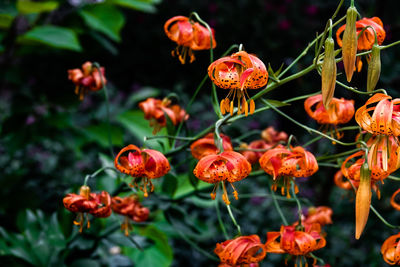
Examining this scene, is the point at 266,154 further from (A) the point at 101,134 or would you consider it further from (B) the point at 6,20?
(B) the point at 6,20

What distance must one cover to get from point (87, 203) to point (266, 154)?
297 mm

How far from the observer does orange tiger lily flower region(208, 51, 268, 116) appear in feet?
1.90

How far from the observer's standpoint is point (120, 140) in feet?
5.44

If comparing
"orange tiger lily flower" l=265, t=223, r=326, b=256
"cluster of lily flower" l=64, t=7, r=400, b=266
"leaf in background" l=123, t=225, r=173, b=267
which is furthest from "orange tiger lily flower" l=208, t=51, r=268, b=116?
"leaf in background" l=123, t=225, r=173, b=267

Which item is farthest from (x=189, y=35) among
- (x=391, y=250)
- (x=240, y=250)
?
(x=391, y=250)

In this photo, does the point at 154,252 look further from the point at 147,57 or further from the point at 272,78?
the point at 147,57

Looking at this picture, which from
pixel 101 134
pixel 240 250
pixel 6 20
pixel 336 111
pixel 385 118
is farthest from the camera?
pixel 101 134

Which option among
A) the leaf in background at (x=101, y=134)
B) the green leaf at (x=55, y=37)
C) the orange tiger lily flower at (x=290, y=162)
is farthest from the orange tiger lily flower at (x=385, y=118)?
the leaf in background at (x=101, y=134)

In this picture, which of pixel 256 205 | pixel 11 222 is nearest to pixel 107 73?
pixel 256 205

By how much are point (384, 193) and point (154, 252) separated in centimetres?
104

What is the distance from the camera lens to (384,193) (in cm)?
170

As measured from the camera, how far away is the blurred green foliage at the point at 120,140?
3.18 ft

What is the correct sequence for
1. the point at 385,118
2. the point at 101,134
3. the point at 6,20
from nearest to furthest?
1. the point at 385,118
2. the point at 6,20
3. the point at 101,134

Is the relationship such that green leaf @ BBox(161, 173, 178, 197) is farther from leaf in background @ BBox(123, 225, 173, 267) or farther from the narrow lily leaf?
the narrow lily leaf
